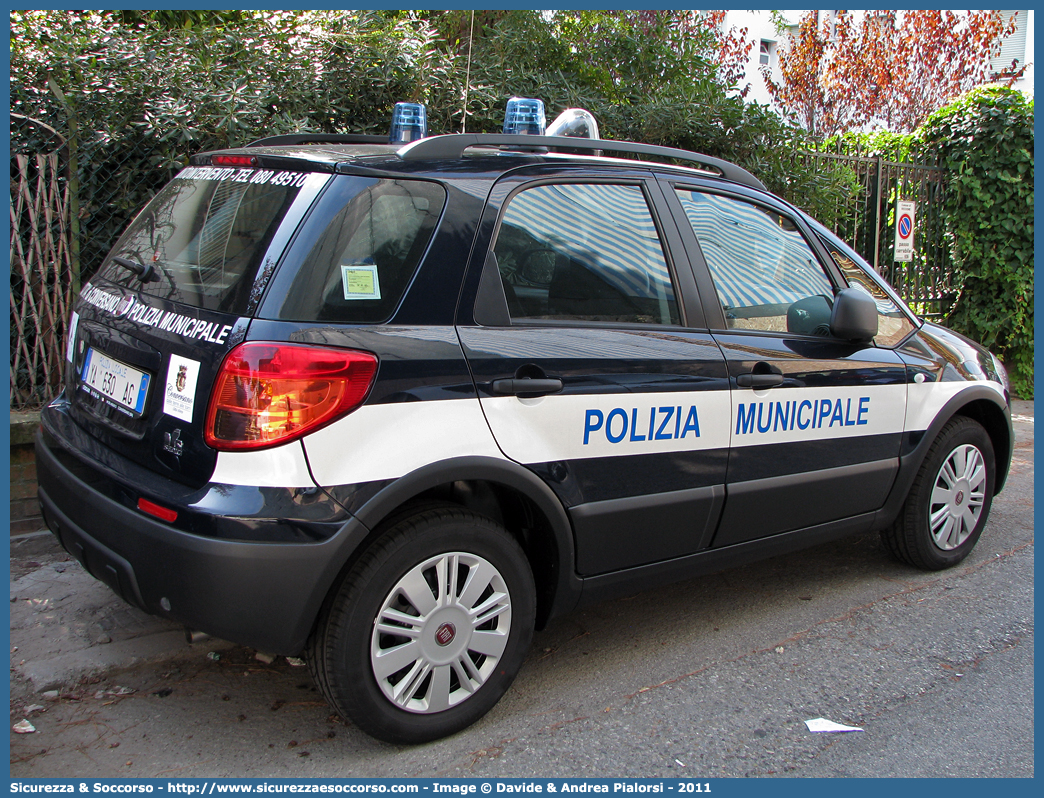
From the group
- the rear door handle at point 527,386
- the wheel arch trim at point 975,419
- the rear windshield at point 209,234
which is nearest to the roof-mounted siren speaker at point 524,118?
the rear windshield at point 209,234

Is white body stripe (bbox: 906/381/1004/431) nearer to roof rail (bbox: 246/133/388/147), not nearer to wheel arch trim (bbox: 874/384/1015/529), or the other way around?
wheel arch trim (bbox: 874/384/1015/529)

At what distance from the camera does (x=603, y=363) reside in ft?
9.24

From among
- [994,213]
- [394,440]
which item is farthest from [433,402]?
[994,213]

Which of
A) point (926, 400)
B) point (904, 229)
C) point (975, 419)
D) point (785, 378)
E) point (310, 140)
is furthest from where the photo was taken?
point (904, 229)

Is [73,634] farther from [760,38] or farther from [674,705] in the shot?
[760,38]

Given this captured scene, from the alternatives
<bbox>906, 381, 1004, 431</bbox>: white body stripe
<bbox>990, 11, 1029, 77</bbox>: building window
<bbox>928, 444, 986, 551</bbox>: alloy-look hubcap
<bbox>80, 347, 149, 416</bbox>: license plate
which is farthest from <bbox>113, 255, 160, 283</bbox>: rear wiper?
<bbox>990, 11, 1029, 77</bbox>: building window

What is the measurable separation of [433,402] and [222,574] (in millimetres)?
717

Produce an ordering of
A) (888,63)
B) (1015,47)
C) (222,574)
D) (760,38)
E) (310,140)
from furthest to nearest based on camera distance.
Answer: (1015,47) → (760,38) → (888,63) → (310,140) → (222,574)

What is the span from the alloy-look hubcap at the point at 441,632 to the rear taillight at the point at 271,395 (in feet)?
1.80

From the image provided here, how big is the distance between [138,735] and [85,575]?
4.09ft

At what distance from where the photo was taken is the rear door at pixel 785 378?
322 centimetres

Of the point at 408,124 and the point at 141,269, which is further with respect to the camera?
the point at 408,124

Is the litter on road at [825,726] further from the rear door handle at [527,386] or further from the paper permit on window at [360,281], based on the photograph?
the paper permit on window at [360,281]

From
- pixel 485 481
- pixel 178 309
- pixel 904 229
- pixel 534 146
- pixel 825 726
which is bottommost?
pixel 825 726
